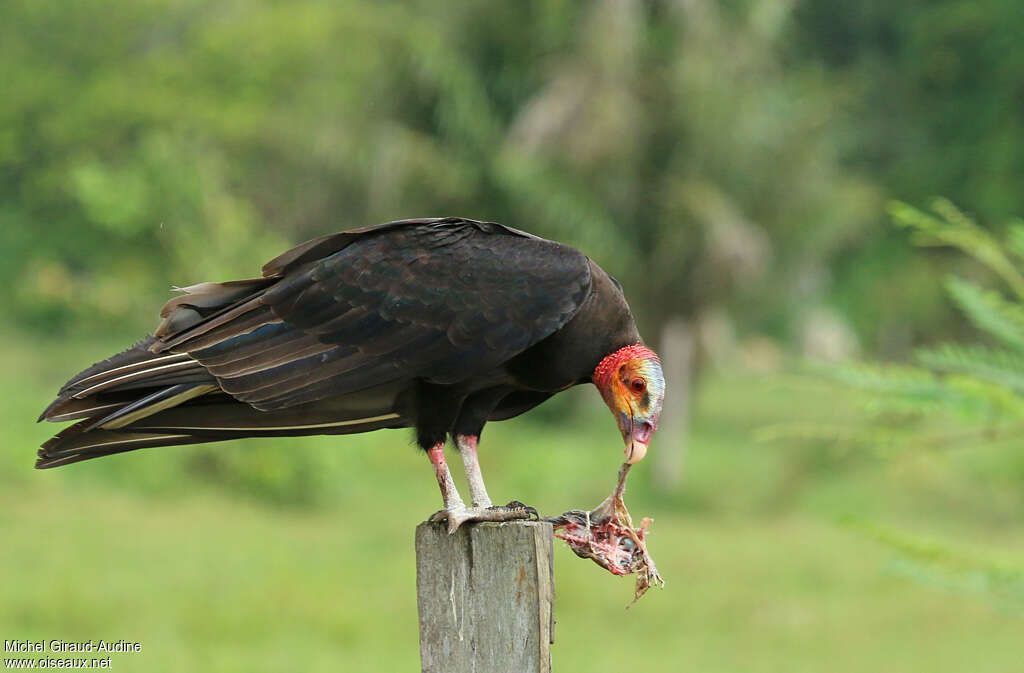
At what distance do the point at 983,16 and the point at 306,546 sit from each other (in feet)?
81.6

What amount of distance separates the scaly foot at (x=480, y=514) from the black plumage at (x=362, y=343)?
28 cm

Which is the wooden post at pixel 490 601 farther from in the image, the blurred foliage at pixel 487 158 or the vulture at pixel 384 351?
the blurred foliage at pixel 487 158

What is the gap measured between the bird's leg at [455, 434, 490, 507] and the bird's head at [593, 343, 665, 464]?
1.35ft

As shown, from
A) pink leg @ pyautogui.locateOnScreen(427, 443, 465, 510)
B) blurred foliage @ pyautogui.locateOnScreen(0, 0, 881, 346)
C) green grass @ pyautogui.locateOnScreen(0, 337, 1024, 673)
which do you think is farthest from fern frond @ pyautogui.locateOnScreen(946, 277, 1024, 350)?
blurred foliage @ pyautogui.locateOnScreen(0, 0, 881, 346)

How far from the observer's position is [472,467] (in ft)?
11.6

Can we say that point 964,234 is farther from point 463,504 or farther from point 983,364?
point 463,504

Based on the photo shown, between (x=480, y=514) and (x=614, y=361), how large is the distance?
0.59 meters

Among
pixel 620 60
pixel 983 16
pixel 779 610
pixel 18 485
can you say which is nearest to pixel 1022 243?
pixel 779 610

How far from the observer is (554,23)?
17.4 metres

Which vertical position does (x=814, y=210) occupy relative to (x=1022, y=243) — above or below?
above

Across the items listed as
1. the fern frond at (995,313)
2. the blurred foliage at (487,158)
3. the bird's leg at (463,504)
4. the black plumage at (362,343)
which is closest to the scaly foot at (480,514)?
the bird's leg at (463,504)

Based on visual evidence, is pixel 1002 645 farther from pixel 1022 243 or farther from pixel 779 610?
pixel 1022 243

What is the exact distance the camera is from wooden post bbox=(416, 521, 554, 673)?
3.02m

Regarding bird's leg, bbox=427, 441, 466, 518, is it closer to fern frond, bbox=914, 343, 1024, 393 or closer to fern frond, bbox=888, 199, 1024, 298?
fern frond, bbox=914, 343, 1024, 393
